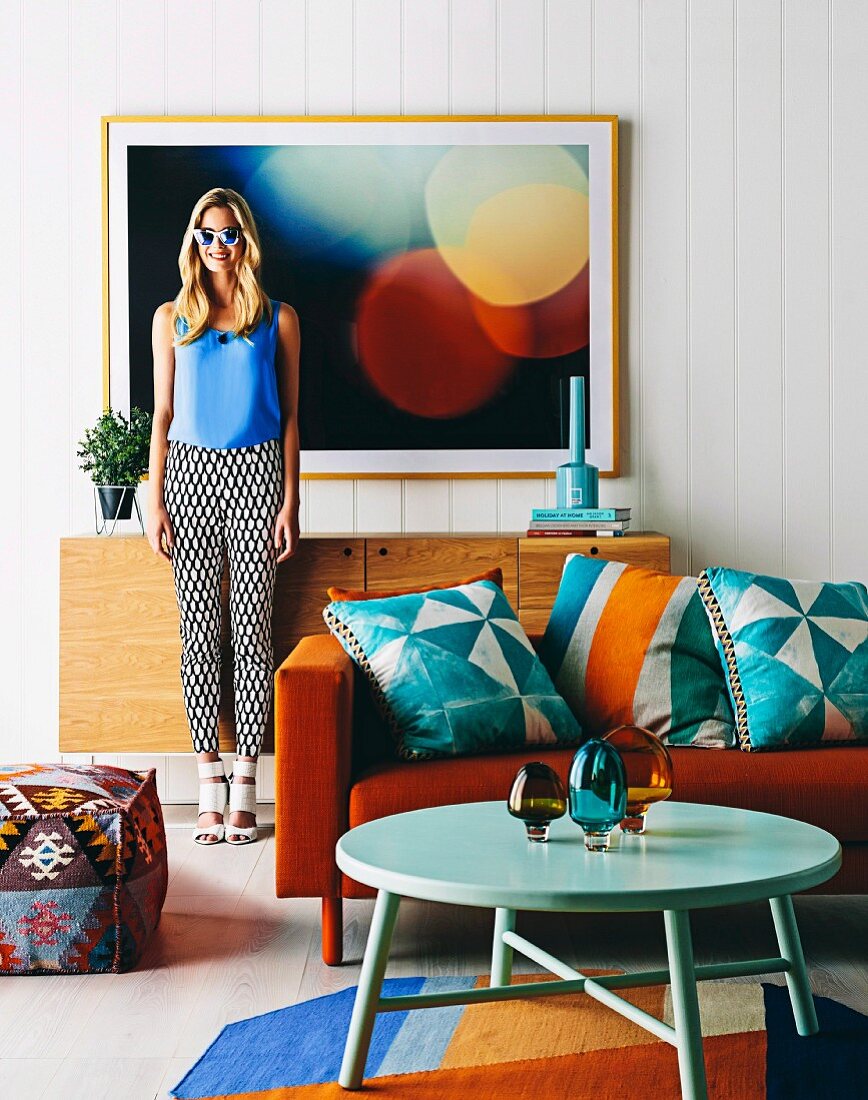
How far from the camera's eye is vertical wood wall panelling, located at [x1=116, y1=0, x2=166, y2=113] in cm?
359

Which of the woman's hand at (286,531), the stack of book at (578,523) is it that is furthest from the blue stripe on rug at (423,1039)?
the stack of book at (578,523)

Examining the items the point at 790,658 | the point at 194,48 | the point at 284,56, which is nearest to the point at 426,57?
the point at 284,56

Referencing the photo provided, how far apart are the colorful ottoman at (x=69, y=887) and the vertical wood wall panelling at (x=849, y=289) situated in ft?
7.53

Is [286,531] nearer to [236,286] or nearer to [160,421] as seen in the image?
[160,421]

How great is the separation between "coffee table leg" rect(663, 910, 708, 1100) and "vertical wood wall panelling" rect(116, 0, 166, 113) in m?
2.91

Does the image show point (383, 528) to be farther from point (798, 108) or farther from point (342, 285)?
point (798, 108)

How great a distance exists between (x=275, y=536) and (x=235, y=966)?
4.11 ft

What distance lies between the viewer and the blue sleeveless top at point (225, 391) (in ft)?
10.7

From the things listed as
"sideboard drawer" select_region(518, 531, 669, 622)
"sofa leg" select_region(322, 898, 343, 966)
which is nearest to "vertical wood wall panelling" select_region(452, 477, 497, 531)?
"sideboard drawer" select_region(518, 531, 669, 622)

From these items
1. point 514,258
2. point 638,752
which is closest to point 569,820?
point 638,752

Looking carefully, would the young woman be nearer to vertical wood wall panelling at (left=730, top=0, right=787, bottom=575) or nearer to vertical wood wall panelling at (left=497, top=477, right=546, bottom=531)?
vertical wood wall panelling at (left=497, top=477, right=546, bottom=531)

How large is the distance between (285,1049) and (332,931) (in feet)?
1.24

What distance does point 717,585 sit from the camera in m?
2.54

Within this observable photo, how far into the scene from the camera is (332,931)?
2238 mm
